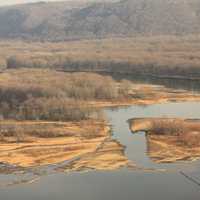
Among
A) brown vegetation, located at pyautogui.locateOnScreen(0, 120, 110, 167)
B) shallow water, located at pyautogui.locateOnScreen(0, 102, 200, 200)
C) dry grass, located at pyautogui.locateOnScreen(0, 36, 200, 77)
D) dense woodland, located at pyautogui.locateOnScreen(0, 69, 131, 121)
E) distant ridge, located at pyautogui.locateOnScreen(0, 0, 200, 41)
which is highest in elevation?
distant ridge, located at pyautogui.locateOnScreen(0, 0, 200, 41)

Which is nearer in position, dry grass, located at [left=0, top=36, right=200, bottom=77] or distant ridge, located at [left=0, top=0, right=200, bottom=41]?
dry grass, located at [left=0, top=36, right=200, bottom=77]

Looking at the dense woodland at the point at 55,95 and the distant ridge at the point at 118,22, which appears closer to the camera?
the dense woodland at the point at 55,95

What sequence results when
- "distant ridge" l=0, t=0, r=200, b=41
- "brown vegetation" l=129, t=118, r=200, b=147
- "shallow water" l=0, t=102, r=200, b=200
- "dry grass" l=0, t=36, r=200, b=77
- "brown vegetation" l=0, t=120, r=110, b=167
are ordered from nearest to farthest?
"shallow water" l=0, t=102, r=200, b=200, "brown vegetation" l=0, t=120, r=110, b=167, "brown vegetation" l=129, t=118, r=200, b=147, "dry grass" l=0, t=36, r=200, b=77, "distant ridge" l=0, t=0, r=200, b=41

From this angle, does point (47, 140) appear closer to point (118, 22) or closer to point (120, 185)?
point (120, 185)

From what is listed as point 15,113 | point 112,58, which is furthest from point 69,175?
point 112,58

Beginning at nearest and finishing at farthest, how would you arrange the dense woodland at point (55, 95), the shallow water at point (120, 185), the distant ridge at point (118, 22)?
the shallow water at point (120, 185) < the dense woodland at point (55, 95) < the distant ridge at point (118, 22)

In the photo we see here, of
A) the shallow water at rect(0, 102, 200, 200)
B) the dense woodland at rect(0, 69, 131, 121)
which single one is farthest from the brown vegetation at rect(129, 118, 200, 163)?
the dense woodland at rect(0, 69, 131, 121)

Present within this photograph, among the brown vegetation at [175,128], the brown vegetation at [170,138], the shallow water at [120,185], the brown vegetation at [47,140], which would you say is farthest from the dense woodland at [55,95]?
the shallow water at [120,185]

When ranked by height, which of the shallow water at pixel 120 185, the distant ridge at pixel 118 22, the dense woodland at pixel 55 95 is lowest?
the shallow water at pixel 120 185

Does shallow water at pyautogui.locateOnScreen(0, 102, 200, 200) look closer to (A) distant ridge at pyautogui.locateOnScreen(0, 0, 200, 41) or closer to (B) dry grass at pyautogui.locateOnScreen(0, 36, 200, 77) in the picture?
(B) dry grass at pyautogui.locateOnScreen(0, 36, 200, 77)

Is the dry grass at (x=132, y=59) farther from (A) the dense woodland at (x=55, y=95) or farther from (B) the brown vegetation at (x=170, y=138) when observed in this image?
(B) the brown vegetation at (x=170, y=138)

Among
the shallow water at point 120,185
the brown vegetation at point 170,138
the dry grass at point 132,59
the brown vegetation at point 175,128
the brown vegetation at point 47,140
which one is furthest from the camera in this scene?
A: the dry grass at point 132,59

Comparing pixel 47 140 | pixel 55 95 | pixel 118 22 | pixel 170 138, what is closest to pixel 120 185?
pixel 170 138
